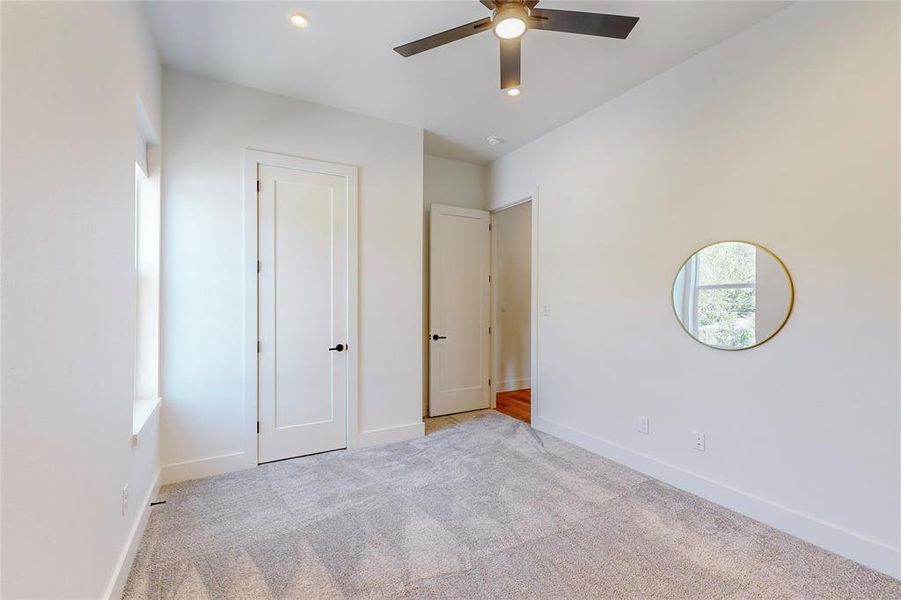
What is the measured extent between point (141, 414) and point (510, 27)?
2864 millimetres

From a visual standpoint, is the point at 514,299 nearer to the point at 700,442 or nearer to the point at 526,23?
the point at 700,442

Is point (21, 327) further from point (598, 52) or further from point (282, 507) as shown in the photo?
point (598, 52)

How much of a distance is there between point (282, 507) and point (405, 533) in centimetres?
83

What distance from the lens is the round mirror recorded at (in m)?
2.29

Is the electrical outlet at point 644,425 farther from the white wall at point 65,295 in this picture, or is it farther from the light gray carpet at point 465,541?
the white wall at point 65,295

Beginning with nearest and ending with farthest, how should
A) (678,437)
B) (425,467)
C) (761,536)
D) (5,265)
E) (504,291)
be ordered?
(5,265) → (761,536) → (678,437) → (425,467) → (504,291)

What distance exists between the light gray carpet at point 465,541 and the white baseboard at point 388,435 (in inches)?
16.0

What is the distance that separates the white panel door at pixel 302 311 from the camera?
10.3 feet

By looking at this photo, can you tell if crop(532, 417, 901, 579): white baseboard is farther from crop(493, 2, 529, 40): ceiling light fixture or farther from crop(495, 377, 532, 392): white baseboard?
crop(493, 2, 529, 40): ceiling light fixture

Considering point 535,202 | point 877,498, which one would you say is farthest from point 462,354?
point 877,498

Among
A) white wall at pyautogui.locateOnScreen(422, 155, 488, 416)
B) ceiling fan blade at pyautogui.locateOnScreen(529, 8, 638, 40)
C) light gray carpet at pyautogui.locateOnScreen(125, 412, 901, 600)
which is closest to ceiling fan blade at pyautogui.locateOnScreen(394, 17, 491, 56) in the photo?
ceiling fan blade at pyautogui.locateOnScreen(529, 8, 638, 40)

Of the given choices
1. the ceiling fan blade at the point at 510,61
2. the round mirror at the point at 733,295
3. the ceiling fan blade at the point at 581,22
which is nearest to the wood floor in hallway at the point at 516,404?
the round mirror at the point at 733,295

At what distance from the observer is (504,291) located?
563 centimetres

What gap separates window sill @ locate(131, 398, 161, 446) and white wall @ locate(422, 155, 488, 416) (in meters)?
2.39
